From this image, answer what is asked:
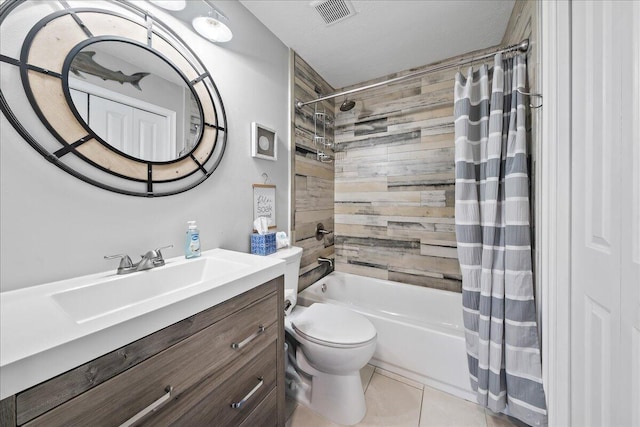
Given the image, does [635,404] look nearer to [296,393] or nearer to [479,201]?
[479,201]

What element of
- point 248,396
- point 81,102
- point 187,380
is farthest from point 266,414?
point 81,102

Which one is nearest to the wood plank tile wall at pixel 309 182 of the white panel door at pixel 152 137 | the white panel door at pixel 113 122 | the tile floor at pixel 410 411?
the tile floor at pixel 410 411

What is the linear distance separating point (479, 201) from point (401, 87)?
4.43 ft

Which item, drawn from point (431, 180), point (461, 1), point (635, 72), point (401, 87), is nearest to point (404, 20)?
point (461, 1)

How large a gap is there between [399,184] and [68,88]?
214cm

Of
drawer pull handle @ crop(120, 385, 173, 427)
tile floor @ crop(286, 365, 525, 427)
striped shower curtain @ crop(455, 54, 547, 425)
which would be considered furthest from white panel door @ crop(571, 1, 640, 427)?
drawer pull handle @ crop(120, 385, 173, 427)

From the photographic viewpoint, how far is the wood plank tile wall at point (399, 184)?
201 cm

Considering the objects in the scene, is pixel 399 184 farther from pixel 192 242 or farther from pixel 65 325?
pixel 65 325

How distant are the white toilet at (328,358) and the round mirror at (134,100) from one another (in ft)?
2.76

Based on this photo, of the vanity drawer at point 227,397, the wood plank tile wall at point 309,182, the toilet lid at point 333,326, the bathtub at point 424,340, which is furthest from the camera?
Result: the wood plank tile wall at point 309,182

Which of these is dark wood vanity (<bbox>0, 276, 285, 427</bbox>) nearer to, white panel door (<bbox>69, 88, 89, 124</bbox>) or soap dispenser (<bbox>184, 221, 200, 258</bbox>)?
soap dispenser (<bbox>184, 221, 200, 258</bbox>)

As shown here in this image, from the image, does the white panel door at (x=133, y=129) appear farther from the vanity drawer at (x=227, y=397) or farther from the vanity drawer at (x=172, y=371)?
the vanity drawer at (x=227, y=397)

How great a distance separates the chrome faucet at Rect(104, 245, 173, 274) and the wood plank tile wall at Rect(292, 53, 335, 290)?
1.02 metres

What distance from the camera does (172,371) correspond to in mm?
628
